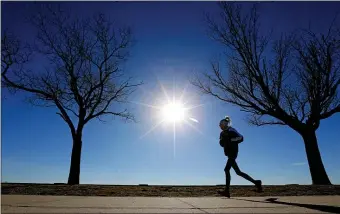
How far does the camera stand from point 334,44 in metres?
15.9

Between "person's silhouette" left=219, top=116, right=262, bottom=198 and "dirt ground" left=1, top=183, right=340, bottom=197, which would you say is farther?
"dirt ground" left=1, top=183, right=340, bottom=197

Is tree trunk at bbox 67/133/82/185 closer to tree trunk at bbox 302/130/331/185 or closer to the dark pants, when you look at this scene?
the dark pants

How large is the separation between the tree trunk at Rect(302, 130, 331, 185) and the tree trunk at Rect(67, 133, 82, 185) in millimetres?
10307

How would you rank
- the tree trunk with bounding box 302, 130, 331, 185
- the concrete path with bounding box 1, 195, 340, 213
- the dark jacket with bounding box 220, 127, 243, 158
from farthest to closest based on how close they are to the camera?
the tree trunk with bounding box 302, 130, 331, 185
the dark jacket with bounding box 220, 127, 243, 158
the concrete path with bounding box 1, 195, 340, 213

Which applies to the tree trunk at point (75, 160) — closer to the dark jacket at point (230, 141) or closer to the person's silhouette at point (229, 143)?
the person's silhouette at point (229, 143)

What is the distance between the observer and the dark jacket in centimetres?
776

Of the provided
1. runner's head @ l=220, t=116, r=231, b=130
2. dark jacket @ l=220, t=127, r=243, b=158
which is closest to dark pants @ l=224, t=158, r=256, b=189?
dark jacket @ l=220, t=127, r=243, b=158

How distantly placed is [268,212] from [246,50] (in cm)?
1293

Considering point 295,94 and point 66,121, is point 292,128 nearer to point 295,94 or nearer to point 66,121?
point 295,94

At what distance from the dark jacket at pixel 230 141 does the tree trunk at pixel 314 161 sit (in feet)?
29.1

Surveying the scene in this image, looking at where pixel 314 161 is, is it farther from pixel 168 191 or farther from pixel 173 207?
pixel 173 207

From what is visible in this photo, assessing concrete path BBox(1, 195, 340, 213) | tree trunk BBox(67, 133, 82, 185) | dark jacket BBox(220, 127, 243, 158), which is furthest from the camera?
tree trunk BBox(67, 133, 82, 185)

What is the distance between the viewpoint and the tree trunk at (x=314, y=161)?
15148mm

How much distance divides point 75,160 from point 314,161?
1064 centimetres
